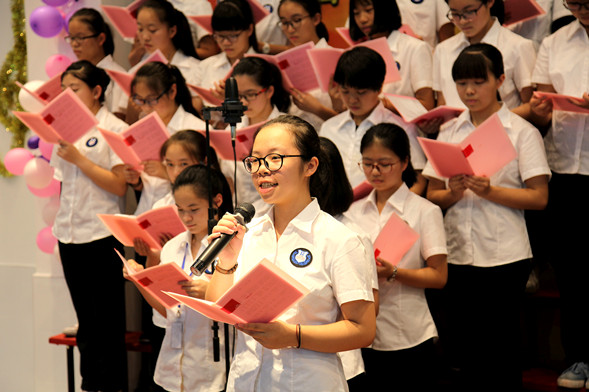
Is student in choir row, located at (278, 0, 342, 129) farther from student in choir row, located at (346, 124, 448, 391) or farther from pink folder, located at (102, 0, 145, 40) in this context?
pink folder, located at (102, 0, 145, 40)

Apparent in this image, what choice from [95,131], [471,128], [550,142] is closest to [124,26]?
[95,131]

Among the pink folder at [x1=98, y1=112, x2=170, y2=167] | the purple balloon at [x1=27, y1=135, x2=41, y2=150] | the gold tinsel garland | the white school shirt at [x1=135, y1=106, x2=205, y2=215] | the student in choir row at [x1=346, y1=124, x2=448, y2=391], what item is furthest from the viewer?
the gold tinsel garland

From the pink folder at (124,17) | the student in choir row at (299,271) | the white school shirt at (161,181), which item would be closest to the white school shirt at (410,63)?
the white school shirt at (161,181)

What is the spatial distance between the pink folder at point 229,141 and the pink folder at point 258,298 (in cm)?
156

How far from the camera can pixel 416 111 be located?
3.41 m

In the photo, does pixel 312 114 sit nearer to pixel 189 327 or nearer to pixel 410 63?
pixel 410 63

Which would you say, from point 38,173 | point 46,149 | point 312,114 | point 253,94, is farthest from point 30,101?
point 312,114

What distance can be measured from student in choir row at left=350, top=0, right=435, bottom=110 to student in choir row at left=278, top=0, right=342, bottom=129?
0.29 m

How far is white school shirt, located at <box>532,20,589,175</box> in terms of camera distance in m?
3.25

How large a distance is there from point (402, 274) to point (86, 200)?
6.20 feet

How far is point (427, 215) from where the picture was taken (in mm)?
3066

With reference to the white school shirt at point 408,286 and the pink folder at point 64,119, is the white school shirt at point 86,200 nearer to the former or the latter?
the pink folder at point 64,119

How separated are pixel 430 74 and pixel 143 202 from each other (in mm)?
1590

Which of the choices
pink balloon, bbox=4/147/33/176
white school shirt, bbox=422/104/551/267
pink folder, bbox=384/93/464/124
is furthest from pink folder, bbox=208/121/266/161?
pink balloon, bbox=4/147/33/176
